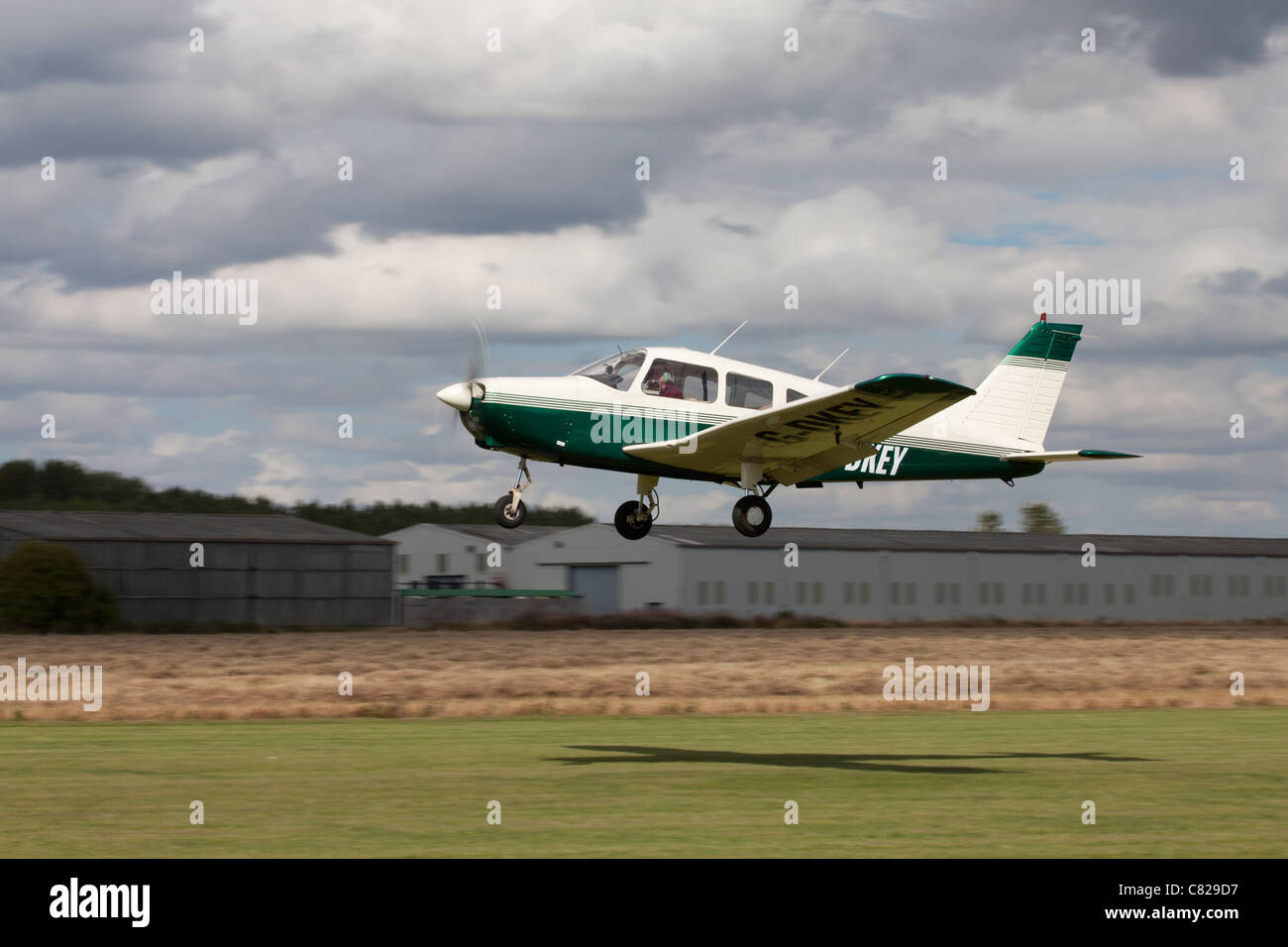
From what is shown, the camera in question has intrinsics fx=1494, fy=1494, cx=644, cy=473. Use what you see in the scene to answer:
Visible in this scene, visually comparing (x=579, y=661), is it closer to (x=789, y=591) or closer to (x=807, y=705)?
(x=807, y=705)

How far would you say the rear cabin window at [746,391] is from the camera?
20891mm

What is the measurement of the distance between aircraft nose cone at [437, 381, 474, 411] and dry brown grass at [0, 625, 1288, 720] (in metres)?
24.8

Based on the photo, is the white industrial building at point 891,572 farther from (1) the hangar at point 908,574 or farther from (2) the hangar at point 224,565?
(2) the hangar at point 224,565

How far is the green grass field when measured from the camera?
70.4ft

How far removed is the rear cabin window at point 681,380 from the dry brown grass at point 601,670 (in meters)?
25.0

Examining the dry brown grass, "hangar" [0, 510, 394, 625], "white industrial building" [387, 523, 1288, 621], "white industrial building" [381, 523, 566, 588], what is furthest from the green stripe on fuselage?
"white industrial building" [381, 523, 566, 588]

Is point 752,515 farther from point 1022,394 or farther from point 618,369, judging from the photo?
point 1022,394

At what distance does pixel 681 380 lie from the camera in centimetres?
2069

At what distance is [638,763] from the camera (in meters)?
31.5

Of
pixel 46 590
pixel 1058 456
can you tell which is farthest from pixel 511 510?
pixel 46 590

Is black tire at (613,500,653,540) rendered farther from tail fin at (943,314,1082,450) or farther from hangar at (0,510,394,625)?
hangar at (0,510,394,625)

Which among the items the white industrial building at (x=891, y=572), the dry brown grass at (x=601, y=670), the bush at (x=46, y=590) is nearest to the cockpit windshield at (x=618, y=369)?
the dry brown grass at (x=601, y=670)
